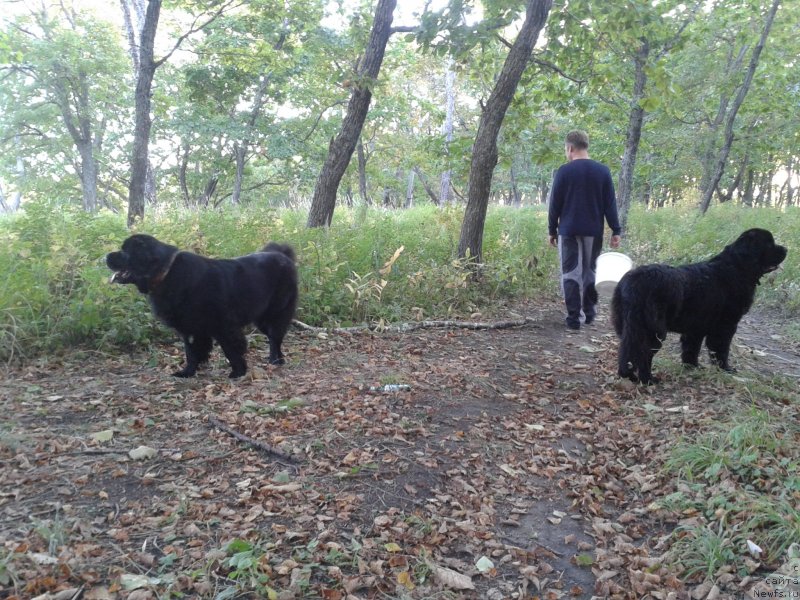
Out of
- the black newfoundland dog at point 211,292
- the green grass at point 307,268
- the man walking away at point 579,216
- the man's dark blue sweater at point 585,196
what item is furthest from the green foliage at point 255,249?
the man's dark blue sweater at point 585,196

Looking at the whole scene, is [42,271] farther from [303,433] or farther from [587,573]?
[587,573]

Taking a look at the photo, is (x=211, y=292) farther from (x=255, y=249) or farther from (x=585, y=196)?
(x=585, y=196)

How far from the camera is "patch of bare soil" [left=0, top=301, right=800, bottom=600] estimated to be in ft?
7.87

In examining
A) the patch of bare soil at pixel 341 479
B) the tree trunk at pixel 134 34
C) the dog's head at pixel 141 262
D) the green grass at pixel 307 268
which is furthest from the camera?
the tree trunk at pixel 134 34

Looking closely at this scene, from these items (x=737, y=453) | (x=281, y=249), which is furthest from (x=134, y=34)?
(x=737, y=453)

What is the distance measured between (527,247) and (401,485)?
25.8 feet

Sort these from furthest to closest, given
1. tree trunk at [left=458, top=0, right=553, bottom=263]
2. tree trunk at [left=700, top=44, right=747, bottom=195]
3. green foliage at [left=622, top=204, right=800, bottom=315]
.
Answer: tree trunk at [left=700, top=44, right=747, bottom=195] → green foliage at [left=622, top=204, right=800, bottom=315] → tree trunk at [left=458, top=0, right=553, bottom=263]

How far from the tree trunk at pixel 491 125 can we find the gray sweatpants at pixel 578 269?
177 cm

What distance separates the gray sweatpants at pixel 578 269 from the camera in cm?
688

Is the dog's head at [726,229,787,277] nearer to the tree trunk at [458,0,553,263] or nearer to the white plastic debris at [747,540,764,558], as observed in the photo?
the white plastic debris at [747,540,764,558]

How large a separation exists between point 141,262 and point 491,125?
5807mm

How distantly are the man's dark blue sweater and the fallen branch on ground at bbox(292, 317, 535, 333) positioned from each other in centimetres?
144

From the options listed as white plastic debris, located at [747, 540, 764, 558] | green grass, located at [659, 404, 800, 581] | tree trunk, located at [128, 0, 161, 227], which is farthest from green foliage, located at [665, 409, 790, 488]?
tree trunk, located at [128, 0, 161, 227]

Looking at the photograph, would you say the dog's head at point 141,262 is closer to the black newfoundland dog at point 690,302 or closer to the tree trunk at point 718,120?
the black newfoundland dog at point 690,302
